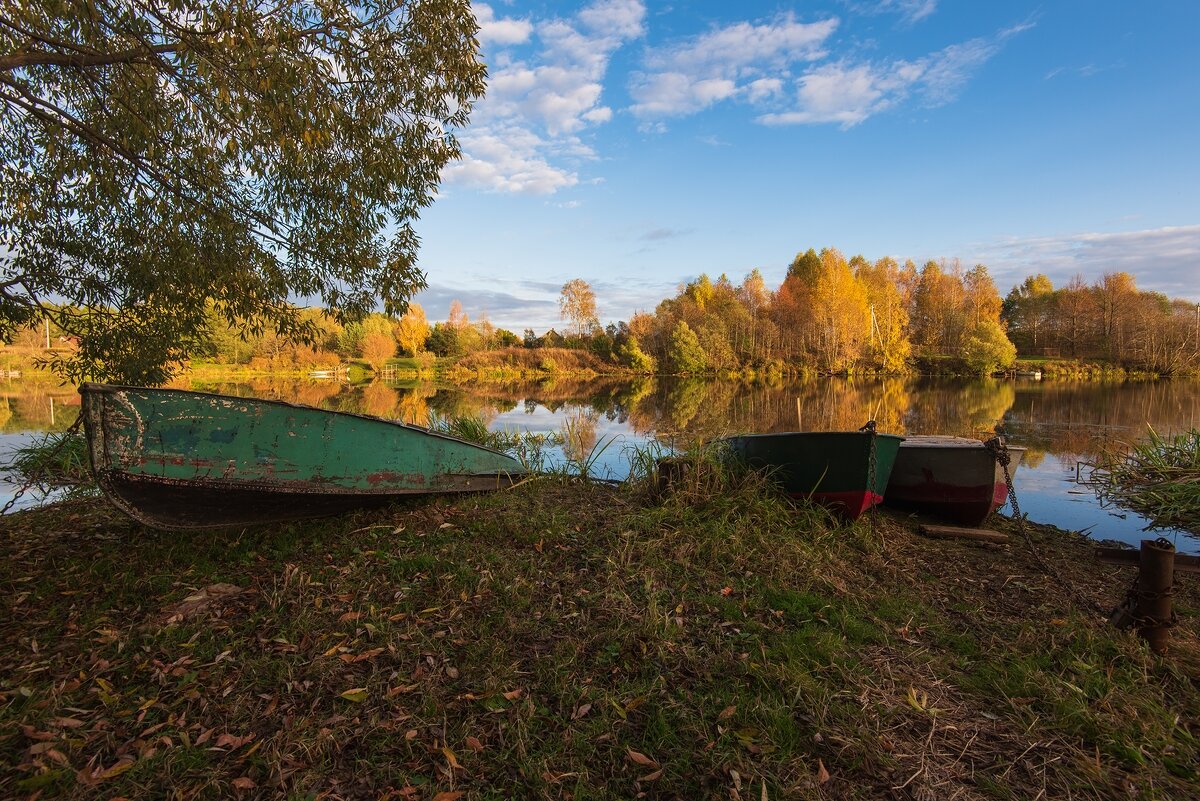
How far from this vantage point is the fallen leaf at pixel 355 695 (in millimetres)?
2635

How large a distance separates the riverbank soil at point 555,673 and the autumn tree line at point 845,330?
4457 cm

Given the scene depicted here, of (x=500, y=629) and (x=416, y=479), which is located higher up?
(x=416, y=479)

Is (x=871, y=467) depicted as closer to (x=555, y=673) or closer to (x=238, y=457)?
(x=555, y=673)

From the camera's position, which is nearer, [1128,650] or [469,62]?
[1128,650]

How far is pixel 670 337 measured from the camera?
5338 centimetres

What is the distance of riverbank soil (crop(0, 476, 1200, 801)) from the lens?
2.24 metres

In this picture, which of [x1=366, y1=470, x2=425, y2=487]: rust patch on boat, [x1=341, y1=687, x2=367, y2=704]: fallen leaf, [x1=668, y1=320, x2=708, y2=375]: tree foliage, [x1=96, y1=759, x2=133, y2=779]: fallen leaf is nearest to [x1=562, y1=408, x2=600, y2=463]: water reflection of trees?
[x1=366, y1=470, x2=425, y2=487]: rust patch on boat

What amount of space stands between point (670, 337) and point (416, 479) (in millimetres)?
49289

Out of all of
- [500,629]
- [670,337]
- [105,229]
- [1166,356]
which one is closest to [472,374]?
[670,337]

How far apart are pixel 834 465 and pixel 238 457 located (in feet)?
18.6

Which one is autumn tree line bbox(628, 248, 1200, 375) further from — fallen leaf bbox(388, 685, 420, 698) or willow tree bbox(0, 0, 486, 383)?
fallen leaf bbox(388, 685, 420, 698)

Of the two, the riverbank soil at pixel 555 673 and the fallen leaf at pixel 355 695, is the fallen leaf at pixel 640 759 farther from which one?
the fallen leaf at pixel 355 695

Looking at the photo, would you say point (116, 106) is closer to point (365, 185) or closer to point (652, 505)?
point (365, 185)

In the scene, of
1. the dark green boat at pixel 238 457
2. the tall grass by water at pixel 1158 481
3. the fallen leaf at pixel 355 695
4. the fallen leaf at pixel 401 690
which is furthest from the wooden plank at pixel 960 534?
the fallen leaf at pixel 355 695
